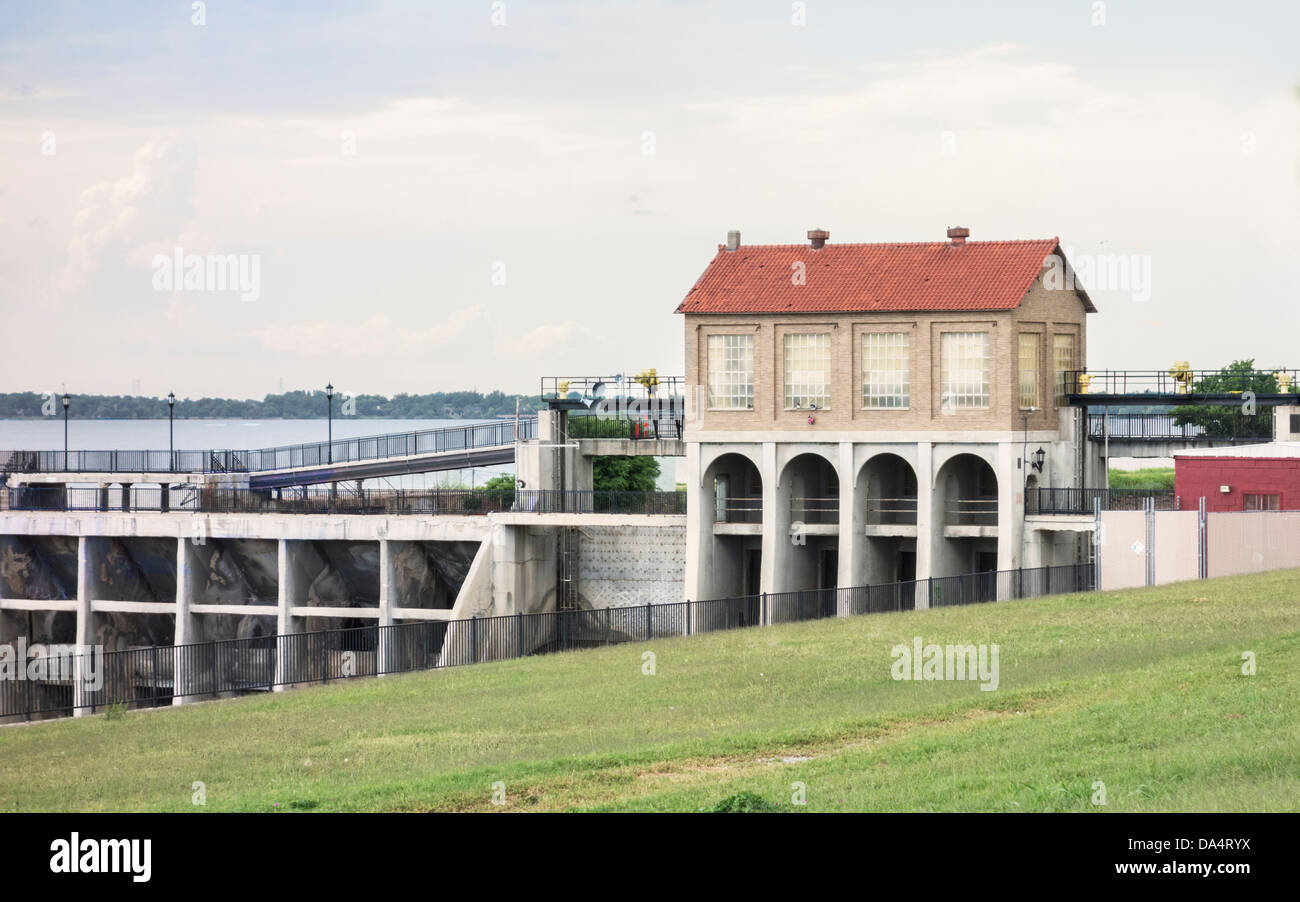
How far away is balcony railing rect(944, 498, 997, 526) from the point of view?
5159cm

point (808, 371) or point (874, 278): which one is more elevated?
point (874, 278)

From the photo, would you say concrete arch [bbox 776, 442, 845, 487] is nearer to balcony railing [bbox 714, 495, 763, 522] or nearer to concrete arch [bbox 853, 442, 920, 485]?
concrete arch [bbox 853, 442, 920, 485]

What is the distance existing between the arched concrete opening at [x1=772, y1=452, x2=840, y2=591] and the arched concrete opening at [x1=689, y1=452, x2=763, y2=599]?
1193mm

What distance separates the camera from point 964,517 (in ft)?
175

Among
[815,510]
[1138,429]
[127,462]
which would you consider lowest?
[815,510]

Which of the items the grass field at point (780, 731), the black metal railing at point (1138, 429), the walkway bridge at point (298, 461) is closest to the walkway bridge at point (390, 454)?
the walkway bridge at point (298, 461)

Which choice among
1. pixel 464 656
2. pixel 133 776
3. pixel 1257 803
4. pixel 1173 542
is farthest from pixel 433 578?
pixel 1257 803

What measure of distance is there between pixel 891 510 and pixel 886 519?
3.29ft

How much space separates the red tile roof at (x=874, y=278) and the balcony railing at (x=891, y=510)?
7.07 metres

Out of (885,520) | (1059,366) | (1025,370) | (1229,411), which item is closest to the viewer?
(1025,370)

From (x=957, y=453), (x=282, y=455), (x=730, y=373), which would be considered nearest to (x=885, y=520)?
(x=957, y=453)

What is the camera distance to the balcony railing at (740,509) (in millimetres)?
54844

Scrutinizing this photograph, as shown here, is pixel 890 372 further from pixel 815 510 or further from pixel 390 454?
pixel 390 454

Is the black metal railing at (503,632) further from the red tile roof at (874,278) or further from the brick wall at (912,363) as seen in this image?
the red tile roof at (874,278)
